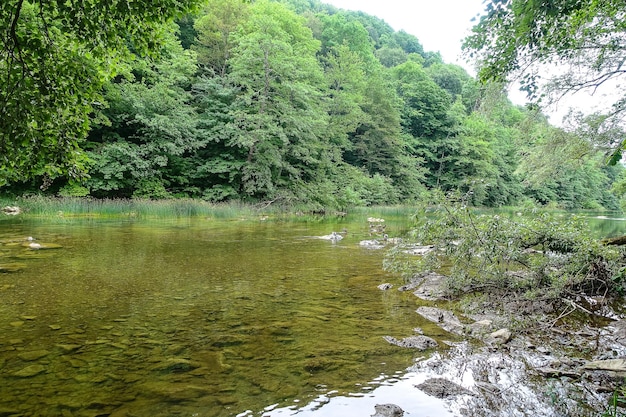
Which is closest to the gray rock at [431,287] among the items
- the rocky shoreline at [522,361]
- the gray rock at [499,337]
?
the rocky shoreline at [522,361]

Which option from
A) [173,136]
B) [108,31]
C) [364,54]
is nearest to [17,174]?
[108,31]

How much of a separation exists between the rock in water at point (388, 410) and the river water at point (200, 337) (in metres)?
0.07

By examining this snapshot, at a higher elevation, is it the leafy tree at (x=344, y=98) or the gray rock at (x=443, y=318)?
the leafy tree at (x=344, y=98)

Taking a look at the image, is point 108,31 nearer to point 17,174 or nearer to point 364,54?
point 17,174

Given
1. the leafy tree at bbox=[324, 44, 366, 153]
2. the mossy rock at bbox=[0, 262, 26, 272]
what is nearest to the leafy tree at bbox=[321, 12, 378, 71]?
the leafy tree at bbox=[324, 44, 366, 153]

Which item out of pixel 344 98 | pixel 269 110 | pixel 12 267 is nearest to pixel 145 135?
pixel 269 110

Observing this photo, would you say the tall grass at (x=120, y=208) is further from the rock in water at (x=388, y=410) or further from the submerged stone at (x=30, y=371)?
the rock in water at (x=388, y=410)

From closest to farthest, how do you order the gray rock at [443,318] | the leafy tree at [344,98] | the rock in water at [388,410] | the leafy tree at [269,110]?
the rock in water at [388,410] → the gray rock at [443,318] → the leafy tree at [269,110] → the leafy tree at [344,98]

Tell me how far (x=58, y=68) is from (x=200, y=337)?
3.53m

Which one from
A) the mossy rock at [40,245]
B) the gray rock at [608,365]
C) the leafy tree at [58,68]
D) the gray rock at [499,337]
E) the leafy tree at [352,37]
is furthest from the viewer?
the leafy tree at [352,37]

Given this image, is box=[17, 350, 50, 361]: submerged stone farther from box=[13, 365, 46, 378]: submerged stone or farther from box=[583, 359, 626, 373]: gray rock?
box=[583, 359, 626, 373]: gray rock

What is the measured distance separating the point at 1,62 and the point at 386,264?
6.47 meters

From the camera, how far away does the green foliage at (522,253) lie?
5672 millimetres

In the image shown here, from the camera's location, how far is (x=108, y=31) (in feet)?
15.0
